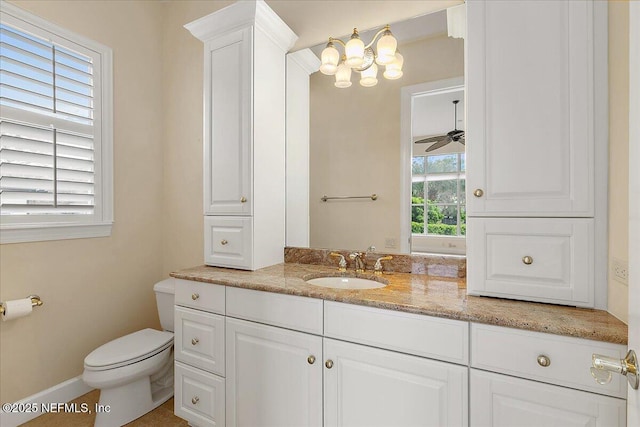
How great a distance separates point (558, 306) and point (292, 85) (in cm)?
182

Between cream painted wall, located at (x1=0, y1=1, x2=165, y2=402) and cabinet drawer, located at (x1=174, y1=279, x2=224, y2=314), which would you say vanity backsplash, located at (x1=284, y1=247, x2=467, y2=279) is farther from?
cream painted wall, located at (x1=0, y1=1, x2=165, y2=402)

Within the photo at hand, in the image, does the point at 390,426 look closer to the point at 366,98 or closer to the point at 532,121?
the point at 532,121

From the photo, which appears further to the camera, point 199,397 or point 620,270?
point 199,397

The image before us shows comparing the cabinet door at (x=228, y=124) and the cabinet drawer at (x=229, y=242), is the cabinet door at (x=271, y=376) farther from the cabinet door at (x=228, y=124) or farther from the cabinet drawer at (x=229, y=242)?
the cabinet door at (x=228, y=124)

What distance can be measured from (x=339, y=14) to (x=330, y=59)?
0.33m

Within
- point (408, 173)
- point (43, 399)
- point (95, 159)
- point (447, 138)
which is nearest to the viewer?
point (447, 138)

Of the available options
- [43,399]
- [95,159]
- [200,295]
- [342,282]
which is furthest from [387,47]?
[43,399]

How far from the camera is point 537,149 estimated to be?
1.17 metres

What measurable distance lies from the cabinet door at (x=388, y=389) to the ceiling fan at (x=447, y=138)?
3.35ft

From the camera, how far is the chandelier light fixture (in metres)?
1.70

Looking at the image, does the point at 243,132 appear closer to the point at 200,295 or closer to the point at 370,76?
the point at 370,76

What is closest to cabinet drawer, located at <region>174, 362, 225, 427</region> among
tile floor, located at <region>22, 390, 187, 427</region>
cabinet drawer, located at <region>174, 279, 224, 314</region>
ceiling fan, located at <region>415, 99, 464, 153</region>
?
tile floor, located at <region>22, 390, 187, 427</region>

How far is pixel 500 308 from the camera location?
1.13 meters

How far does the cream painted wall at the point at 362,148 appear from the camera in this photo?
1697mm
